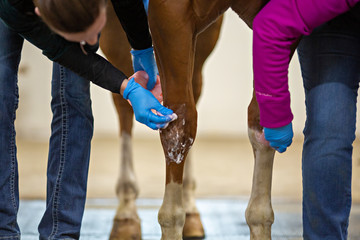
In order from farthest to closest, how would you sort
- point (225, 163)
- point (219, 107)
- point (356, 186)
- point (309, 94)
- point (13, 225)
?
point (219, 107)
point (225, 163)
point (356, 186)
point (13, 225)
point (309, 94)

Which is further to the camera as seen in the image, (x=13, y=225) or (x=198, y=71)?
(x=198, y=71)

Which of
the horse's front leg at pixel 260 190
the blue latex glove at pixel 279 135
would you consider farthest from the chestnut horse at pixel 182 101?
the blue latex glove at pixel 279 135

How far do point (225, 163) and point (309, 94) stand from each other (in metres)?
2.74

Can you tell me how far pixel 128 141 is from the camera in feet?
7.66

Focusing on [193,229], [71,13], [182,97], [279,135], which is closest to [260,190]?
[279,135]

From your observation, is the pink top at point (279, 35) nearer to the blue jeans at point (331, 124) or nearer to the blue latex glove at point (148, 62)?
the blue jeans at point (331, 124)

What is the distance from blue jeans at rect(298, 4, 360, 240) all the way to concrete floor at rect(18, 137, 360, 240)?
24.3 inches

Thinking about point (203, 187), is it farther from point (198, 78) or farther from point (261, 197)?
point (261, 197)

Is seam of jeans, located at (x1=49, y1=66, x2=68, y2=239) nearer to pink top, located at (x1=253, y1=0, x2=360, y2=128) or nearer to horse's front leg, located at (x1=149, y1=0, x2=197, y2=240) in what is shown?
horse's front leg, located at (x1=149, y1=0, x2=197, y2=240)

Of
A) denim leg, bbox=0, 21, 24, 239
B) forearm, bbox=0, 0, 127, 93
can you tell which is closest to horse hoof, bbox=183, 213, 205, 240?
denim leg, bbox=0, 21, 24, 239

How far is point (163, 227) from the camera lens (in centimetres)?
153

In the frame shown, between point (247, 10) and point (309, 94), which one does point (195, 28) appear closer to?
point (247, 10)

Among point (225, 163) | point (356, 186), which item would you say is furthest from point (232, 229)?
point (225, 163)

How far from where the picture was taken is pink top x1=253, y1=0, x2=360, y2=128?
1229 millimetres
